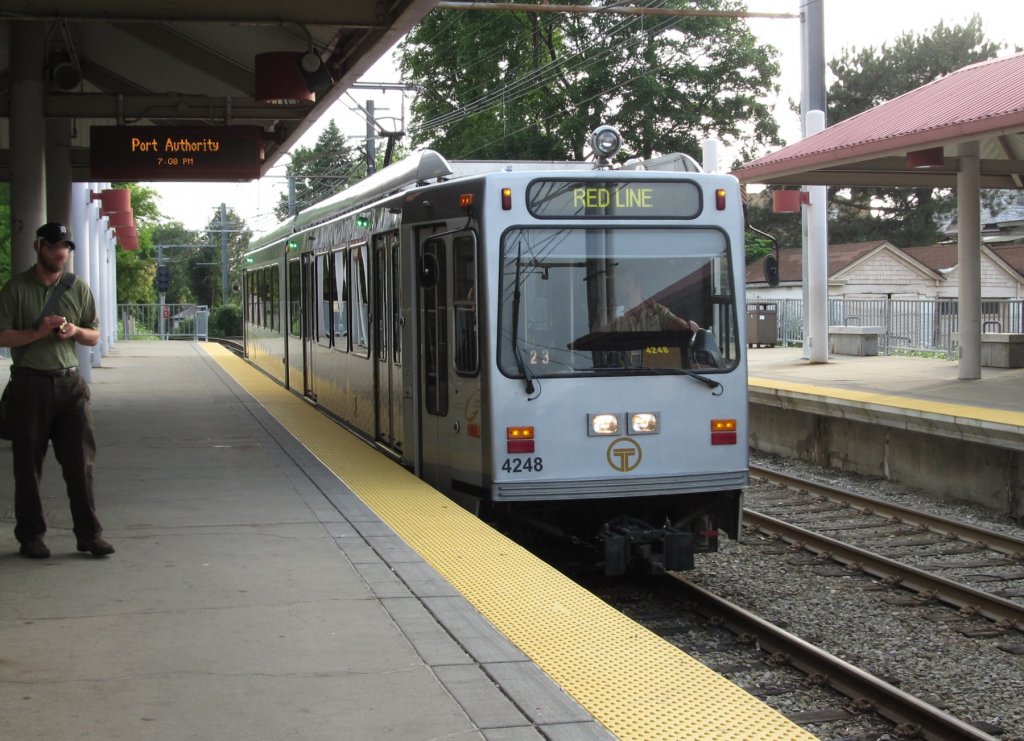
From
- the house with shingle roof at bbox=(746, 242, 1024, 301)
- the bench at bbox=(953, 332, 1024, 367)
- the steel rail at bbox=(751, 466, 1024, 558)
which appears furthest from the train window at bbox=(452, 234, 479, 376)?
the house with shingle roof at bbox=(746, 242, 1024, 301)

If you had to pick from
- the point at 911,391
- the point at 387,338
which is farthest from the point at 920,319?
the point at 387,338

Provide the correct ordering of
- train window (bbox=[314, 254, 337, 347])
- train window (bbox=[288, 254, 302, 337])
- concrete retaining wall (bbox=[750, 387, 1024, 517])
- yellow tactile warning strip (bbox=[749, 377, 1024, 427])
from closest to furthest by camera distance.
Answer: concrete retaining wall (bbox=[750, 387, 1024, 517]) < yellow tactile warning strip (bbox=[749, 377, 1024, 427]) < train window (bbox=[314, 254, 337, 347]) < train window (bbox=[288, 254, 302, 337])

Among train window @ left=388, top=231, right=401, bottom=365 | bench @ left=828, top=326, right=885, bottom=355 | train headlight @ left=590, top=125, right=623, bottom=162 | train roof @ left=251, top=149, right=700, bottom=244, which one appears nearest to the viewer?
train roof @ left=251, top=149, right=700, bottom=244

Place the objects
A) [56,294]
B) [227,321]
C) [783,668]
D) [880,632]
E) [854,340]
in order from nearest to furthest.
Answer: [56,294], [783,668], [880,632], [854,340], [227,321]

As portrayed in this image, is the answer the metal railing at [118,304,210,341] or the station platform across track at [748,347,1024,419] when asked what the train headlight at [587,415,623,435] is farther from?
the metal railing at [118,304,210,341]

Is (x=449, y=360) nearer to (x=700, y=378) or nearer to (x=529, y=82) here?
(x=700, y=378)

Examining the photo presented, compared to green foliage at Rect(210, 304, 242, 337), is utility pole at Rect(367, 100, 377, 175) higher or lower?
higher

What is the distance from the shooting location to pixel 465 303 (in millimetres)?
8648

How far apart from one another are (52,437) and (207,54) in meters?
10.6

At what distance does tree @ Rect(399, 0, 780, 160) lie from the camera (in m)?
43.7

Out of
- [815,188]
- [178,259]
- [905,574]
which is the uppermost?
[178,259]

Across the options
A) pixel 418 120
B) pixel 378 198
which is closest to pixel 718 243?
pixel 378 198

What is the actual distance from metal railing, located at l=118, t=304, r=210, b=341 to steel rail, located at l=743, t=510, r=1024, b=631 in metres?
38.3

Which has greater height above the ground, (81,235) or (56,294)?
(81,235)
